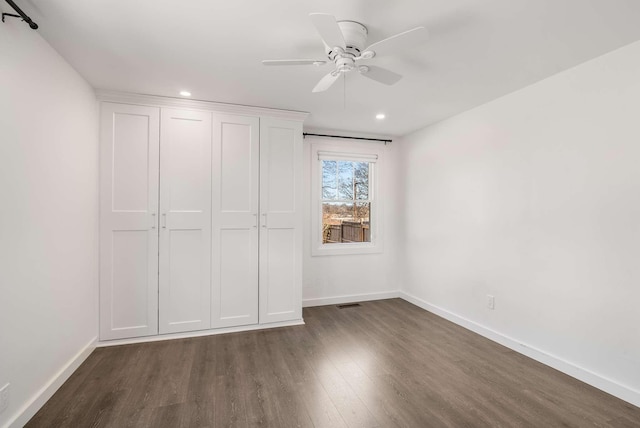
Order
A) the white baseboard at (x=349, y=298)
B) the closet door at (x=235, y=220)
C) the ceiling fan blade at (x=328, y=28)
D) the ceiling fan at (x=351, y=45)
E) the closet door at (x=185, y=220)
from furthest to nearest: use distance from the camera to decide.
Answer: the white baseboard at (x=349, y=298) → the closet door at (x=235, y=220) → the closet door at (x=185, y=220) → the ceiling fan at (x=351, y=45) → the ceiling fan blade at (x=328, y=28)

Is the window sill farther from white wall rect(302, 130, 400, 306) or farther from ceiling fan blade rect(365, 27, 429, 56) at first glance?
ceiling fan blade rect(365, 27, 429, 56)

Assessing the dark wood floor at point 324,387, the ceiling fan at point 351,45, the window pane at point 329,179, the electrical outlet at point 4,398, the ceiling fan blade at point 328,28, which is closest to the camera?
the ceiling fan blade at point 328,28

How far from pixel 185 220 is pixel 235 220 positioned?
0.50 metres

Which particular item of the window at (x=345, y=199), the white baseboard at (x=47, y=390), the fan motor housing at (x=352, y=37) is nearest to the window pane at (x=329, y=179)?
the window at (x=345, y=199)

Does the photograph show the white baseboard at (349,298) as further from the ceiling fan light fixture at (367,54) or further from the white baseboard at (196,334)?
the ceiling fan light fixture at (367,54)

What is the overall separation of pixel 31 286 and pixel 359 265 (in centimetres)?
356

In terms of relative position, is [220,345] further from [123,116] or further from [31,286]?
[123,116]

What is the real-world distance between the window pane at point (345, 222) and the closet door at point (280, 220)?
952 mm

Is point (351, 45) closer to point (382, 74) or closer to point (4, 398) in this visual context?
point (382, 74)

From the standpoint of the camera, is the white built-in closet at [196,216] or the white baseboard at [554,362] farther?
the white built-in closet at [196,216]

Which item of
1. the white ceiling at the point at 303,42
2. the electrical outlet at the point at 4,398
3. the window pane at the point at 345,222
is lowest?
the electrical outlet at the point at 4,398

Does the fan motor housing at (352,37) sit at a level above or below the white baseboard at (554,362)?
above

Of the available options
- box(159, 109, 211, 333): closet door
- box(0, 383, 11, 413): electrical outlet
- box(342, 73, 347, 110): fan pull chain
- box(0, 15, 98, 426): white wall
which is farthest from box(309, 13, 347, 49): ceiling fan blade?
box(0, 383, 11, 413): electrical outlet

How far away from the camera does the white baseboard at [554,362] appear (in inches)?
83.7
